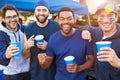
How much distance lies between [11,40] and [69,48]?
3.54 feet

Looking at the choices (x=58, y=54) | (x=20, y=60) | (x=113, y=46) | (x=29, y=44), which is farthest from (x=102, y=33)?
(x=20, y=60)

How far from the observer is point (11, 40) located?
179 inches

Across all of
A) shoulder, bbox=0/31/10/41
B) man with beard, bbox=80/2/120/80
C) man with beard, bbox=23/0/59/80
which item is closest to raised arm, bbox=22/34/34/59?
man with beard, bbox=23/0/59/80

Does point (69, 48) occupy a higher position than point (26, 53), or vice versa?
point (69, 48)

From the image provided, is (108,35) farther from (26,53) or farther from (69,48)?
(26,53)

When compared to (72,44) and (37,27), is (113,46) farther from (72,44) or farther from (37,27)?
(37,27)

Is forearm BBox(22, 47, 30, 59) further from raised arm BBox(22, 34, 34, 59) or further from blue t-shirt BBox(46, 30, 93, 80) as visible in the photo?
blue t-shirt BBox(46, 30, 93, 80)

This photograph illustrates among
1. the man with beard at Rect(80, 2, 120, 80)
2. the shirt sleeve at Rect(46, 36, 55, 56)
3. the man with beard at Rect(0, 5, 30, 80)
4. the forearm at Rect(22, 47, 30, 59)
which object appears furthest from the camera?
the forearm at Rect(22, 47, 30, 59)

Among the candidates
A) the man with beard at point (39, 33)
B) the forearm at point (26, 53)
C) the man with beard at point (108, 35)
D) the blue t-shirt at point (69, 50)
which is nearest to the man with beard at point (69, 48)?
the blue t-shirt at point (69, 50)

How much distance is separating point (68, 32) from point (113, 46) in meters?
0.84

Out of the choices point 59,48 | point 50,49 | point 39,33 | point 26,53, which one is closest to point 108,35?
point 59,48

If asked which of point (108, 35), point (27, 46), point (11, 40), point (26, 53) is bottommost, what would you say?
point (26, 53)

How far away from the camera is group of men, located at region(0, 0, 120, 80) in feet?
11.3

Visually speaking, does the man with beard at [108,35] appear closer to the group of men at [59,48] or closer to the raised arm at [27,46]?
Result: the group of men at [59,48]
